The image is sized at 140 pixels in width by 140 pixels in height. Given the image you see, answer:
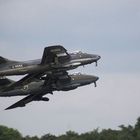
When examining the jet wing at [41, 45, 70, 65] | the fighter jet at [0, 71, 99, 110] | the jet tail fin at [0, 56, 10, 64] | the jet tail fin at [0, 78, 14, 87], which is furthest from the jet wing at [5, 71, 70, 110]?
the jet tail fin at [0, 56, 10, 64]

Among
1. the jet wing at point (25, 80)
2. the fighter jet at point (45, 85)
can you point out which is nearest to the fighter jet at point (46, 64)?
the jet wing at point (25, 80)

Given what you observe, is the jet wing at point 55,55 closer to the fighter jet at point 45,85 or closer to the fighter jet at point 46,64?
the fighter jet at point 46,64

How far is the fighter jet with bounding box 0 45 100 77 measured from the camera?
136 metres

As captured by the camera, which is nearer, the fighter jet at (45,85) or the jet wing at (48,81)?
the jet wing at (48,81)

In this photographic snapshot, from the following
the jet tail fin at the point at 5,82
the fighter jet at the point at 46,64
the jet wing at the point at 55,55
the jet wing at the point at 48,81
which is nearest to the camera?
the jet wing at the point at 55,55

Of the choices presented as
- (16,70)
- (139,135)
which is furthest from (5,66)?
(139,135)

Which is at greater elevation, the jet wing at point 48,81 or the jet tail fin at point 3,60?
the jet tail fin at point 3,60

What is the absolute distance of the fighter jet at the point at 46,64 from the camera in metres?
136

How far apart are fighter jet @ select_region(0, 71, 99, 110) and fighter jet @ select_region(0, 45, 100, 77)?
383 centimetres

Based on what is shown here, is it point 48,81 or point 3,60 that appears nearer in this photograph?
point 3,60

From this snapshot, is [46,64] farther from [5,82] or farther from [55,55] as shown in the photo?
[5,82]

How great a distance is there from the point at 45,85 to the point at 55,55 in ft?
31.2

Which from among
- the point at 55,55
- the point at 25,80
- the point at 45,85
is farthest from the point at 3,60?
the point at 45,85

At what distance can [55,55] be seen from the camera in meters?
136
